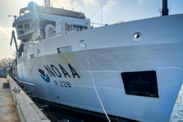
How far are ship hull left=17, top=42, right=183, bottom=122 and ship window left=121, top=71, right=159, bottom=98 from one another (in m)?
0.11

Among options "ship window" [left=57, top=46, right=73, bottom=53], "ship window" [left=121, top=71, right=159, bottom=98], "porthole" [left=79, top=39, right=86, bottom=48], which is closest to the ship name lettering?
"ship window" [left=57, top=46, right=73, bottom=53]

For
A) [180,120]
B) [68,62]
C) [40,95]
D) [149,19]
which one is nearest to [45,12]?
[40,95]

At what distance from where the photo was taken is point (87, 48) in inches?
212

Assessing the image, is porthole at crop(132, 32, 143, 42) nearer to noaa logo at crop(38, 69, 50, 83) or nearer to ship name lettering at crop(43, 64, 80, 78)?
ship name lettering at crop(43, 64, 80, 78)

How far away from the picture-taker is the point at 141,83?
509cm

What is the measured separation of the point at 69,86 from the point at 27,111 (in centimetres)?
327

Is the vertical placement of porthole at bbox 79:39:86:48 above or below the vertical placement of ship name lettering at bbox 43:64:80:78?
above

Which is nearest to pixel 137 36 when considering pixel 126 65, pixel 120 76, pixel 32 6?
pixel 126 65

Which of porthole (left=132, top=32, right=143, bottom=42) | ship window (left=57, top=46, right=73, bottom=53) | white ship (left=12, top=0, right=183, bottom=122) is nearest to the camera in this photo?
white ship (left=12, top=0, right=183, bottom=122)

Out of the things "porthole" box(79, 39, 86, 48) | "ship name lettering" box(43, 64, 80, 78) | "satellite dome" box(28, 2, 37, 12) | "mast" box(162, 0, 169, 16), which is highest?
"satellite dome" box(28, 2, 37, 12)

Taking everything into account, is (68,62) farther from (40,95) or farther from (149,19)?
(40,95)

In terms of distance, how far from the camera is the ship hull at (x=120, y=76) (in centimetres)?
456

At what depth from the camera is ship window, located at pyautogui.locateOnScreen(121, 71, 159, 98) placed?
194 inches

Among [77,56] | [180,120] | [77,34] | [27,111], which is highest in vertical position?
[77,34]
